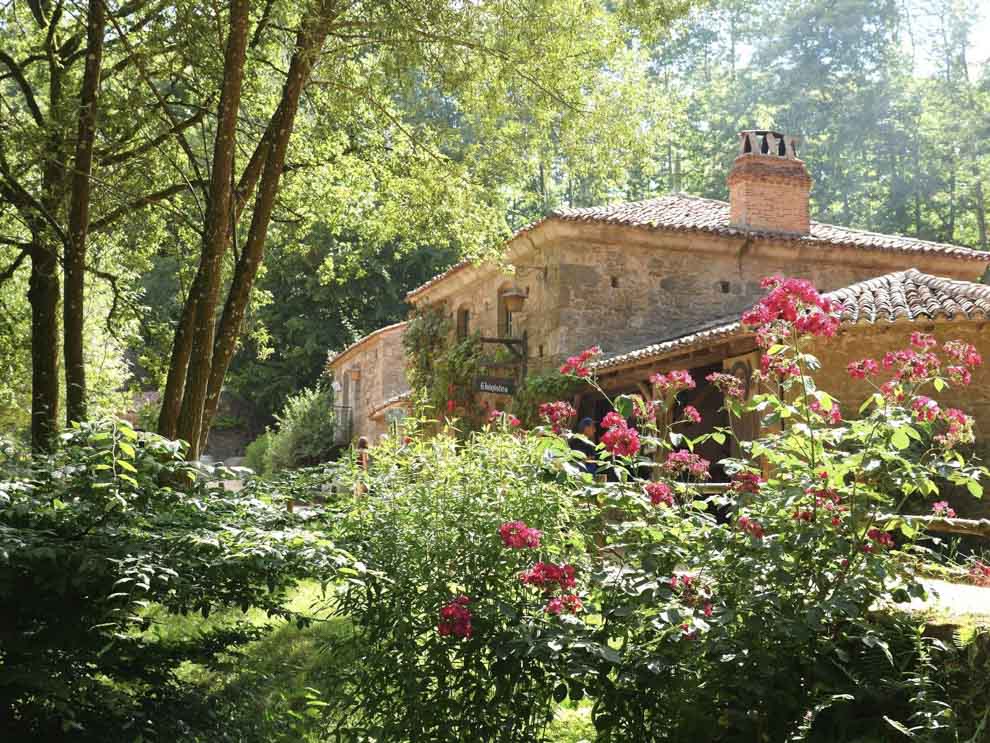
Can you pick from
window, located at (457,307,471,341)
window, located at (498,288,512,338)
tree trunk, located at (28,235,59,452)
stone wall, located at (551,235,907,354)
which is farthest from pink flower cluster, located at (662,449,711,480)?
window, located at (457,307,471,341)

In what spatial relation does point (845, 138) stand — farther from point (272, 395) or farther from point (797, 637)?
point (797, 637)

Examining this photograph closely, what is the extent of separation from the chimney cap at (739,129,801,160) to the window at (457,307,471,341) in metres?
6.30

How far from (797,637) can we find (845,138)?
4080 cm

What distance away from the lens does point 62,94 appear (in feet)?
37.5

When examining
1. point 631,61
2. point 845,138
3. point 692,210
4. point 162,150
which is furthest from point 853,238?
point 845,138

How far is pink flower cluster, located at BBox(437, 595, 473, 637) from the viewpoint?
433cm

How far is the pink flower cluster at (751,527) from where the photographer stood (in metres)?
4.35

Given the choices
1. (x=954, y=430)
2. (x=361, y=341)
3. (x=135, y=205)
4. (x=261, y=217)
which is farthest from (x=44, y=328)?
(x=361, y=341)

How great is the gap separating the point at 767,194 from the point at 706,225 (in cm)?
159

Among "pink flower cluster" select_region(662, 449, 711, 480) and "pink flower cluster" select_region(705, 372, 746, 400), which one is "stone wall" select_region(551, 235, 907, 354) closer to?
"pink flower cluster" select_region(705, 372, 746, 400)

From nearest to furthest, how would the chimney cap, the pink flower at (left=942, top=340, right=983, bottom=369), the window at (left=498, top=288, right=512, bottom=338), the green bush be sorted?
the pink flower at (left=942, top=340, right=983, bottom=369) < the chimney cap < the window at (left=498, top=288, right=512, bottom=338) < the green bush

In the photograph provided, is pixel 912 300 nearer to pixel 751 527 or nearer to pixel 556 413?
pixel 556 413

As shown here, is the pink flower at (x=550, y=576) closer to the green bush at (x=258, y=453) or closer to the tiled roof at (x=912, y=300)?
the tiled roof at (x=912, y=300)

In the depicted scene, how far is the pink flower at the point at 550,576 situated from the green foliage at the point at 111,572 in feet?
2.67
